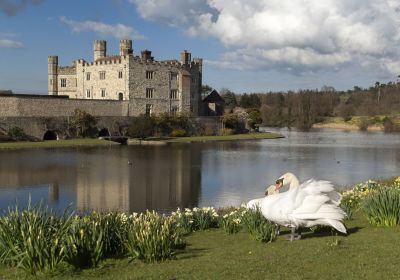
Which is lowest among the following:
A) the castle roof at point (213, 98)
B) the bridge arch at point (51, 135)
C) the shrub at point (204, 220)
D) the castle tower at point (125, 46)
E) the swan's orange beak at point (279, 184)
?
the bridge arch at point (51, 135)

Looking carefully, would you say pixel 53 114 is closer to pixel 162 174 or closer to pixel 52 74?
pixel 52 74

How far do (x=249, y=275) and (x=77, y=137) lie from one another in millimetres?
56082

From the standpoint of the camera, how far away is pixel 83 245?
25.2 feet

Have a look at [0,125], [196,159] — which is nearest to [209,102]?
[0,125]

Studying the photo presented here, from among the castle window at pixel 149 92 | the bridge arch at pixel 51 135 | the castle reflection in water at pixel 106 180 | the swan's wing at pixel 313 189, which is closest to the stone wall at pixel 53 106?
the bridge arch at pixel 51 135

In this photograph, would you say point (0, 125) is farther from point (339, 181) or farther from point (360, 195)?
point (360, 195)

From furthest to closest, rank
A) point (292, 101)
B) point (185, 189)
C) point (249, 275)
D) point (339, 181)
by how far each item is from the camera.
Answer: point (292, 101) < point (339, 181) < point (185, 189) < point (249, 275)

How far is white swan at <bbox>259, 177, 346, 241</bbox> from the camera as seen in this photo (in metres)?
8.66

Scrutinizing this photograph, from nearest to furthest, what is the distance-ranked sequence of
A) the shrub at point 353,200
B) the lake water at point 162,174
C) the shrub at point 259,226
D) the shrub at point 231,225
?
the shrub at point 259,226, the shrub at point 231,225, the shrub at point 353,200, the lake water at point 162,174

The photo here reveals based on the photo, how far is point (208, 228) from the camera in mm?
12172

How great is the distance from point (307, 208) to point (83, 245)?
368 centimetres

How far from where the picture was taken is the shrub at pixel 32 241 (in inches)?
288

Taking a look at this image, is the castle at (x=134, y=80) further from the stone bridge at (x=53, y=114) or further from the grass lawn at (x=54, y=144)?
the grass lawn at (x=54, y=144)

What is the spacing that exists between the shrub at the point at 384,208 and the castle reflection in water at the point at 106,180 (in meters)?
8.33
